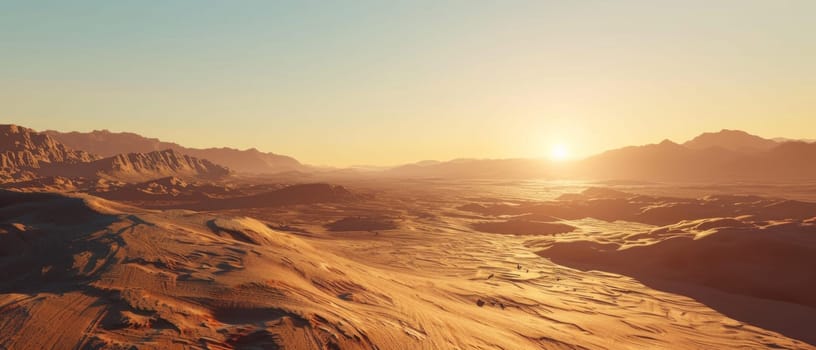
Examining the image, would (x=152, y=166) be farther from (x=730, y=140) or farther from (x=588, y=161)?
(x=730, y=140)

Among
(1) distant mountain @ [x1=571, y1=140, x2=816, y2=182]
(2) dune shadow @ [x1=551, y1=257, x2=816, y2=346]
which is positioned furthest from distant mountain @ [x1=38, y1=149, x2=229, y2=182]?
(1) distant mountain @ [x1=571, y1=140, x2=816, y2=182]

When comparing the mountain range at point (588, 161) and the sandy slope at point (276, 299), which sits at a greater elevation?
the mountain range at point (588, 161)

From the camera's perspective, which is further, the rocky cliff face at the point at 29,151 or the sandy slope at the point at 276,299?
the rocky cliff face at the point at 29,151

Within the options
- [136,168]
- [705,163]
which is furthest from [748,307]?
[705,163]

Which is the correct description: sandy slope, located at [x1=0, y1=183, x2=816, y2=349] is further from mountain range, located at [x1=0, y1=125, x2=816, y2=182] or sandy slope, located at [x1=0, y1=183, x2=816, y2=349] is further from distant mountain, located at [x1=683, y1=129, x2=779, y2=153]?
distant mountain, located at [x1=683, y1=129, x2=779, y2=153]

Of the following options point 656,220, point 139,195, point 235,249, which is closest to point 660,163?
point 656,220

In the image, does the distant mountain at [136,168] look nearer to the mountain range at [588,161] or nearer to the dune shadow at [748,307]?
the mountain range at [588,161]

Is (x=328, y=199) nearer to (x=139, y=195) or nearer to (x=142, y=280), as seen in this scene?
(x=139, y=195)

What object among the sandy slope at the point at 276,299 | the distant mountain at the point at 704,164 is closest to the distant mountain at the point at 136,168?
the sandy slope at the point at 276,299

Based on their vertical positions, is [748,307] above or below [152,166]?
below
